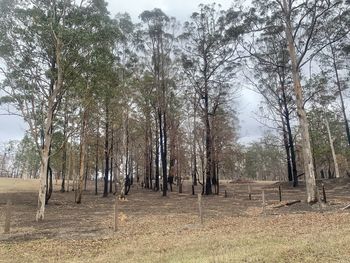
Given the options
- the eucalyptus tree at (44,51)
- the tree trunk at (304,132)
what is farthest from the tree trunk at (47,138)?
the tree trunk at (304,132)

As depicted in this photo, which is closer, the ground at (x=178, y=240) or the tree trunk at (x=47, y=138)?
the ground at (x=178, y=240)

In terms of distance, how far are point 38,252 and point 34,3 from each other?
13.4 metres

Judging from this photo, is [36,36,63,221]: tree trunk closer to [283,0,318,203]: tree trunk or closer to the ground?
the ground

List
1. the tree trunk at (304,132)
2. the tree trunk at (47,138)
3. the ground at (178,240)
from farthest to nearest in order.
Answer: the tree trunk at (304,132) < the tree trunk at (47,138) < the ground at (178,240)

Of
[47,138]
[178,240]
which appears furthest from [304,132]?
[47,138]

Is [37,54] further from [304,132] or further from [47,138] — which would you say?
[304,132]

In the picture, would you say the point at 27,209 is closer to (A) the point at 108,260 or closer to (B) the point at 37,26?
(B) the point at 37,26

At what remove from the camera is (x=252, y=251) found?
24.9ft

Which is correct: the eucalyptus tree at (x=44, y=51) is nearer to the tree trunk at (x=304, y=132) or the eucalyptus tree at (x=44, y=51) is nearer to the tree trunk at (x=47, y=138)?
the tree trunk at (x=47, y=138)

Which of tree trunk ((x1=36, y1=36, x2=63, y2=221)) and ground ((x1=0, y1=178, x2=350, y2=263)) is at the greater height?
tree trunk ((x1=36, y1=36, x2=63, y2=221))

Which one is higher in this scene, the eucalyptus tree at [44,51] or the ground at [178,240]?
the eucalyptus tree at [44,51]

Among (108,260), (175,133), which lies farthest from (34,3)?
(175,133)

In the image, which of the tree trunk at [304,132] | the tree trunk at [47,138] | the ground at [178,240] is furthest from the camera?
the tree trunk at [304,132]

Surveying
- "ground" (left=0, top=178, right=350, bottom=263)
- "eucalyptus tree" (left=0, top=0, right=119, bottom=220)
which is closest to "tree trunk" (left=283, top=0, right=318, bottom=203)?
"ground" (left=0, top=178, right=350, bottom=263)
